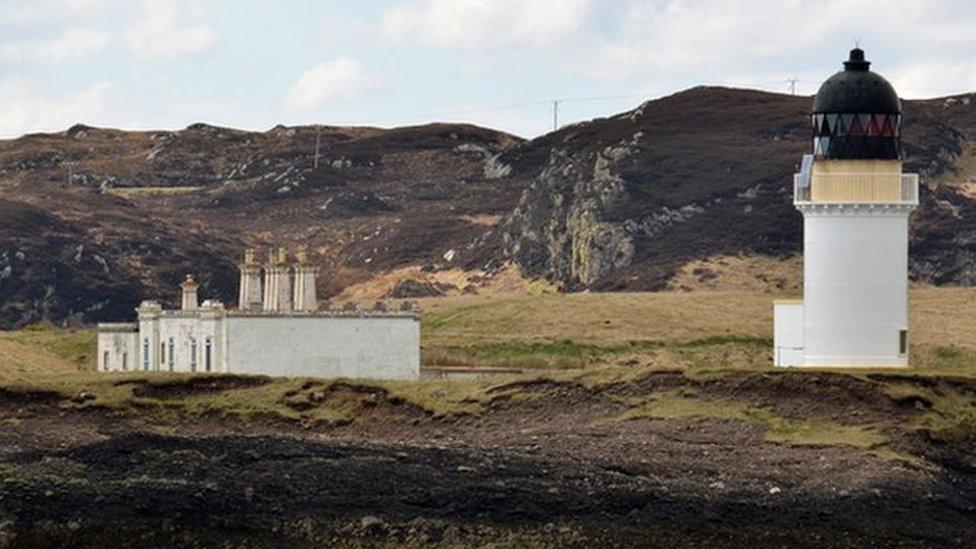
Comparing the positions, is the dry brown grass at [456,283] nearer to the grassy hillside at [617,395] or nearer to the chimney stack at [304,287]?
the chimney stack at [304,287]

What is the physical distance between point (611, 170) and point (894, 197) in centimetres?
8734

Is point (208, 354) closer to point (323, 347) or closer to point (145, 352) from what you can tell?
point (323, 347)

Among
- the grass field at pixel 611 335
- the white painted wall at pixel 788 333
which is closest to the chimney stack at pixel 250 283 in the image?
the grass field at pixel 611 335

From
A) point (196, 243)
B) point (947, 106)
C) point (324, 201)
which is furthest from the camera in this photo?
point (324, 201)

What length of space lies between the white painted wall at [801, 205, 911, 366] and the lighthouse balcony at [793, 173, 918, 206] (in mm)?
179

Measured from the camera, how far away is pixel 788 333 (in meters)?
61.7

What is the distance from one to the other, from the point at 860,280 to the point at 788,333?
378cm

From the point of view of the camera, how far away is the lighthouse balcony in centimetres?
5834

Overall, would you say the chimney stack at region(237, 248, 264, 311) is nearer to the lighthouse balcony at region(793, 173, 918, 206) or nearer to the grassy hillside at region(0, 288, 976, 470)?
the grassy hillside at region(0, 288, 976, 470)

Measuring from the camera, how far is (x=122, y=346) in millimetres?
74438

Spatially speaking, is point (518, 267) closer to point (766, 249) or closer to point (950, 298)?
point (766, 249)

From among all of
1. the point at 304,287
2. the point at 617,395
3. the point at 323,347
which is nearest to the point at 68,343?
the point at 304,287

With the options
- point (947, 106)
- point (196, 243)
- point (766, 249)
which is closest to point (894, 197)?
point (766, 249)

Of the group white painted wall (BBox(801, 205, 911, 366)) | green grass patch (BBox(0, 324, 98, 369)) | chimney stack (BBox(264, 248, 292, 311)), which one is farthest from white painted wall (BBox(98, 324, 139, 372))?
white painted wall (BBox(801, 205, 911, 366))
